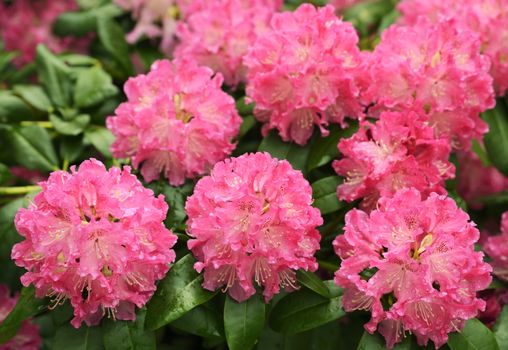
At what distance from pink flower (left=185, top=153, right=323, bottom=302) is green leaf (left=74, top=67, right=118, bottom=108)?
→ 0.59m

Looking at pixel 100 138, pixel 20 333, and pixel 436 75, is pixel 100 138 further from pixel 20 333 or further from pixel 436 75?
pixel 436 75

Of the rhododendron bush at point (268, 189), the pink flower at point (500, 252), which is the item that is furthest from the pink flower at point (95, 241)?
the pink flower at point (500, 252)

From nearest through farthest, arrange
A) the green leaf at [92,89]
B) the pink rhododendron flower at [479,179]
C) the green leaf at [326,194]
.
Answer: the green leaf at [326,194], the green leaf at [92,89], the pink rhododendron flower at [479,179]

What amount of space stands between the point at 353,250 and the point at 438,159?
10.5 inches

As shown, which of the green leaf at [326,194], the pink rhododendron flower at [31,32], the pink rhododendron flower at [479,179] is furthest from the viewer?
the pink rhododendron flower at [31,32]

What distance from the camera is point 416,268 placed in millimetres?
1133

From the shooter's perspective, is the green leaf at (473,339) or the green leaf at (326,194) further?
the green leaf at (326,194)

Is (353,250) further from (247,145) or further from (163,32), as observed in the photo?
(163,32)

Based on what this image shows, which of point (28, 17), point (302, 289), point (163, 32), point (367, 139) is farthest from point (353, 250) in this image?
point (28, 17)

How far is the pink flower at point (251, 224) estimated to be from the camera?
1.16 m

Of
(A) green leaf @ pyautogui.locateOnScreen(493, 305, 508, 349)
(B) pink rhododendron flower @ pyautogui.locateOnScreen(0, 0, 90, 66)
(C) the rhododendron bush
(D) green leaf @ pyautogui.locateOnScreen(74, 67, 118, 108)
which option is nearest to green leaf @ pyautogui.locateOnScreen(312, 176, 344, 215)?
(C) the rhododendron bush

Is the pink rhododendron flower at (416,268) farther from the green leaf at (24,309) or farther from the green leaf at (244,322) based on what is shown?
the green leaf at (24,309)

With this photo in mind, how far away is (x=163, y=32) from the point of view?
190 centimetres

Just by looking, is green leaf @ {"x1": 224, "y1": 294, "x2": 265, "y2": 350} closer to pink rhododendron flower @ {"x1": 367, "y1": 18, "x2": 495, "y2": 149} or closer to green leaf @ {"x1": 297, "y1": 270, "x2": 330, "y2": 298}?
green leaf @ {"x1": 297, "y1": 270, "x2": 330, "y2": 298}
